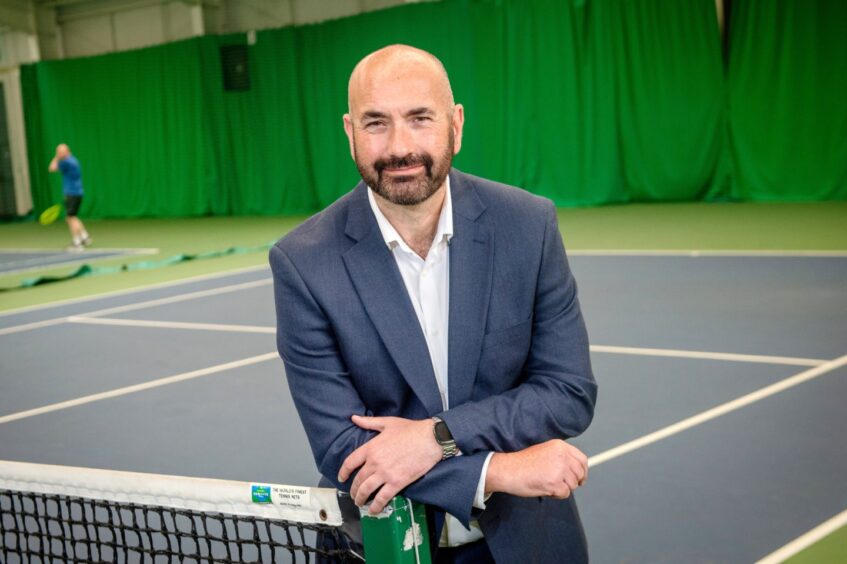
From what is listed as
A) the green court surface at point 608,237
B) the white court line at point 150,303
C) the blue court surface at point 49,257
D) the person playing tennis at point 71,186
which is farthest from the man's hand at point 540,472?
the person playing tennis at point 71,186

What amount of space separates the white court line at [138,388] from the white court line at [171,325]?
37.8 inches

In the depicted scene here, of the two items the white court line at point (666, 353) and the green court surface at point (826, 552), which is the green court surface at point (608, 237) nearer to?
the white court line at point (666, 353)

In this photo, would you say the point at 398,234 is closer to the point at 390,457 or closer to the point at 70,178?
the point at 390,457

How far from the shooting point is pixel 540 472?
6.09ft

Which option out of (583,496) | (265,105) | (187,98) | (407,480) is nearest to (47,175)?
(187,98)

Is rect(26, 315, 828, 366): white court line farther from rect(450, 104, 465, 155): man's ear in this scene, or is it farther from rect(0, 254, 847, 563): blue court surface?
rect(450, 104, 465, 155): man's ear

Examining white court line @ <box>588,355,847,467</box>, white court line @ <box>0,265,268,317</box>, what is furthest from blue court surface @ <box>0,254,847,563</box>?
white court line @ <box>0,265,268,317</box>

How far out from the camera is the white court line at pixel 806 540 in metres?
3.04

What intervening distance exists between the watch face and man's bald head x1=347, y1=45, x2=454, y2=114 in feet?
1.94

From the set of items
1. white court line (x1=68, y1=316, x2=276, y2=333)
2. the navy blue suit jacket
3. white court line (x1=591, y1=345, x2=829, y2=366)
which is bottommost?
white court line (x1=68, y1=316, x2=276, y2=333)

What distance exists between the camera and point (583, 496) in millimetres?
3668

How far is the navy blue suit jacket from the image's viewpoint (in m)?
1.99

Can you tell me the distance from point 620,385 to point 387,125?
136 inches

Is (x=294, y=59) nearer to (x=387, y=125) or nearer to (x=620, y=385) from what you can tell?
(x=620, y=385)
